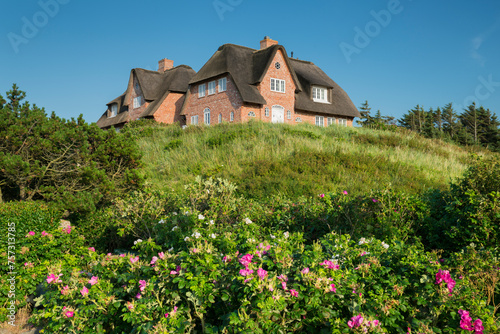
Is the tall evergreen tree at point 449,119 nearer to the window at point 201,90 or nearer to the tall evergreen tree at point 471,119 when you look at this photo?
the tall evergreen tree at point 471,119

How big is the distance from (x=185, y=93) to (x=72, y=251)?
30.6 metres

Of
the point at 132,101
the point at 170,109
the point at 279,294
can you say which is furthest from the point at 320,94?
the point at 279,294

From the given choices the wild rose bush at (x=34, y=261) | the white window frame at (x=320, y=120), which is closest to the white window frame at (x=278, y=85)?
the white window frame at (x=320, y=120)

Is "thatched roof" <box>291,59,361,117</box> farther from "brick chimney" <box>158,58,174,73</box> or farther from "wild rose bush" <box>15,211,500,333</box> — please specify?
"wild rose bush" <box>15,211,500,333</box>

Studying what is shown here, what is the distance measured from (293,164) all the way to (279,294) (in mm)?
8937

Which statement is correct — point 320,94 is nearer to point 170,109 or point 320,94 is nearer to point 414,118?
point 170,109

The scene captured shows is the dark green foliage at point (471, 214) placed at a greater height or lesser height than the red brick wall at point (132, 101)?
lesser

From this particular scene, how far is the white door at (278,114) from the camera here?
101ft

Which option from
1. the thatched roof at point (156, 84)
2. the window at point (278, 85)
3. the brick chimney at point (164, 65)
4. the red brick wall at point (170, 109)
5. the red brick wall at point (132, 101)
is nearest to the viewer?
the window at point (278, 85)

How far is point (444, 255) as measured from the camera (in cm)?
527

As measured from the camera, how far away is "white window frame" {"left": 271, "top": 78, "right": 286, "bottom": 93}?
3025 centimetres

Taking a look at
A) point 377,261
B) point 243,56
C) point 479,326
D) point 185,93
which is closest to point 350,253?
point 377,261

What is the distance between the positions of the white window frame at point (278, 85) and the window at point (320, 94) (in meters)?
4.60

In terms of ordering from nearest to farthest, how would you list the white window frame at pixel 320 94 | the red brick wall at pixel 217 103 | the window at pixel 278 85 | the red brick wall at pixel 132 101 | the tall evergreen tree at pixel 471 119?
the red brick wall at pixel 217 103 < the window at pixel 278 85 < the white window frame at pixel 320 94 < the red brick wall at pixel 132 101 < the tall evergreen tree at pixel 471 119
